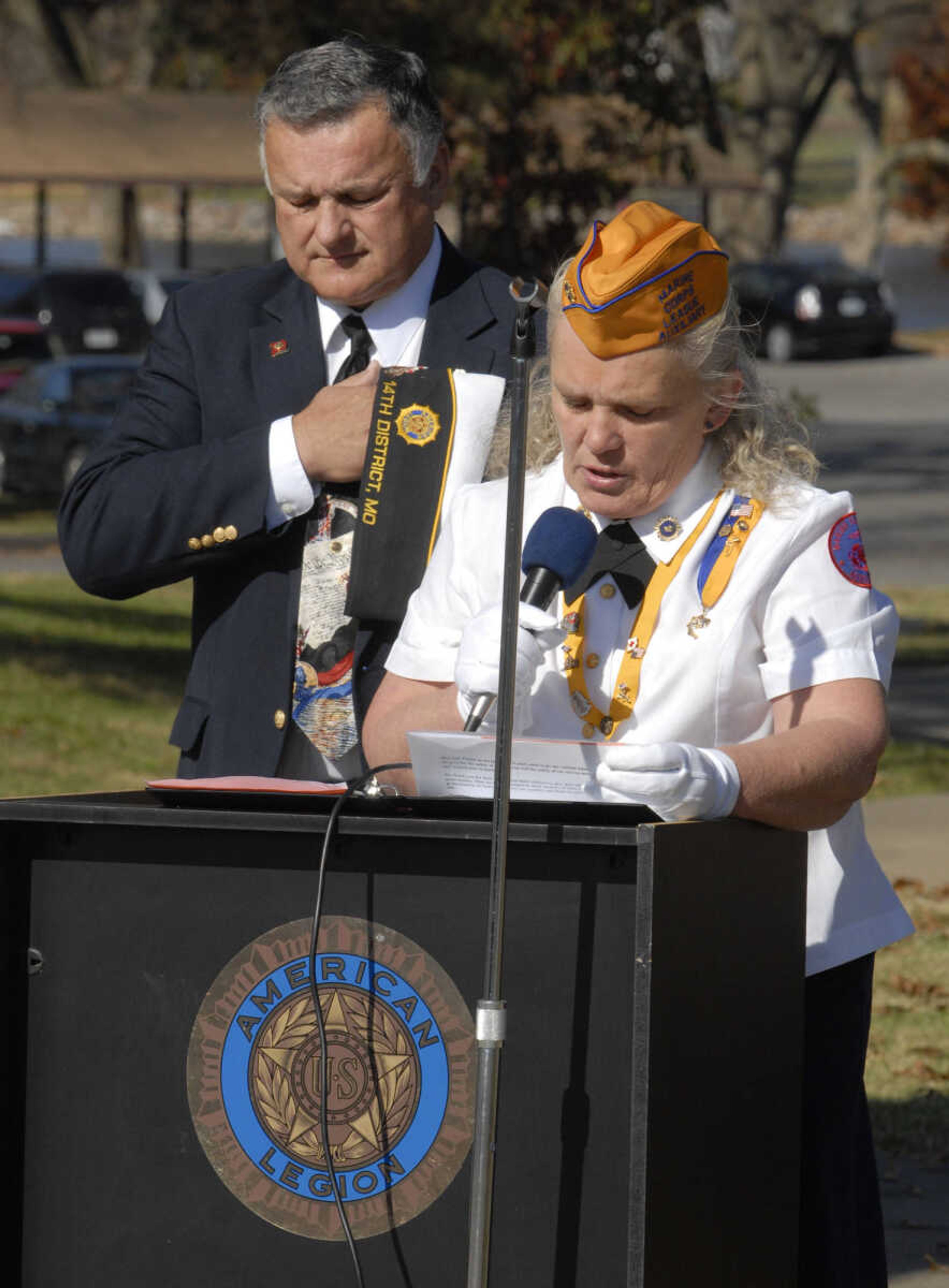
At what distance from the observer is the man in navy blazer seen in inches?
131

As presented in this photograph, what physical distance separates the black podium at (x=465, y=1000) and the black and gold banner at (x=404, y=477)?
0.82 metres

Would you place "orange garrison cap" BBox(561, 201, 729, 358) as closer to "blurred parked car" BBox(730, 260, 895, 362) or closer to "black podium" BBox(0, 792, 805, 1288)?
"black podium" BBox(0, 792, 805, 1288)

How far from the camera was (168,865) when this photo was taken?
8.01ft

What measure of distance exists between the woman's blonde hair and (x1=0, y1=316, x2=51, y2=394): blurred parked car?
21327 mm

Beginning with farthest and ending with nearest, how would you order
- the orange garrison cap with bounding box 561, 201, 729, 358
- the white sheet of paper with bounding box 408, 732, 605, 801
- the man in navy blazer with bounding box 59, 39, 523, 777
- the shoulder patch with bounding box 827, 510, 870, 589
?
the man in navy blazer with bounding box 59, 39, 523, 777 < the shoulder patch with bounding box 827, 510, 870, 589 < the orange garrison cap with bounding box 561, 201, 729, 358 < the white sheet of paper with bounding box 408, 732, 605, 801

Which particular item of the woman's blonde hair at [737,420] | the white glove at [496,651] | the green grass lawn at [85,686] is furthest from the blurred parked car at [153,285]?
the white glove at [496,651]

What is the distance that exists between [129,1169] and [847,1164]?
1.05 meters

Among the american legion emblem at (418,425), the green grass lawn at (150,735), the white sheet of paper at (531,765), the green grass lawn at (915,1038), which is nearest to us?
the white sheet of paper at (531,765)

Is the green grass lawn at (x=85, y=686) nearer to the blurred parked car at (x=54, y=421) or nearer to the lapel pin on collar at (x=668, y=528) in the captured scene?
the blurred parked car at (x=54, y=421)

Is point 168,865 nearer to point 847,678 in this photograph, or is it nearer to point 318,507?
point 847,678

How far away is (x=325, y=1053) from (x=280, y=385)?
1.45 metres

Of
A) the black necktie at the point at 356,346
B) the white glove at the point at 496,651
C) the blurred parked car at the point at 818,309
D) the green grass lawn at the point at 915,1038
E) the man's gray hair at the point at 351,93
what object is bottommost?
the green grass lawn at the point at 915,1038

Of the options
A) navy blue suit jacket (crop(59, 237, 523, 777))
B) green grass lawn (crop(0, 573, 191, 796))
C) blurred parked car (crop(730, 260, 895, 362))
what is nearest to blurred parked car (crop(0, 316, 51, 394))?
green grass lawn (crop(0, 573, 191, 796))

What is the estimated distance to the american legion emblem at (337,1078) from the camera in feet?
7.77
